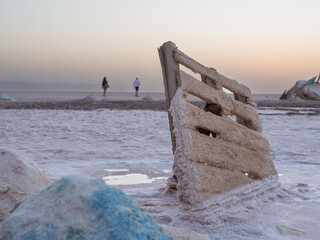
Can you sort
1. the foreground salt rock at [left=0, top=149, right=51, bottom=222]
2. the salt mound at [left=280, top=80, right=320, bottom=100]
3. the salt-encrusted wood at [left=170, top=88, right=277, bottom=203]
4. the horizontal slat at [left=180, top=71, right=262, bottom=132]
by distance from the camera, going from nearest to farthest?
the foreground salt rock at [left=0, top=149, right=51, bottom=222] < the salt-encrusted wood at [left=170, top=88, right=277, bottom=203] < the horizontal slat at [left=180, top=71, right=262, bottom=132] < the salt mound at [left=280, top=80, right=320, bottom=100]

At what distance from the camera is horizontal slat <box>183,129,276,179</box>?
3.48 m

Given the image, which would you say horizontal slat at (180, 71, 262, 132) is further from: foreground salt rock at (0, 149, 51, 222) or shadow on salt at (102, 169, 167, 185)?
foreground salt rock at (0, 149, 51, 222)

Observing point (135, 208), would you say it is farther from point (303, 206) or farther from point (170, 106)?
point (303, 206)

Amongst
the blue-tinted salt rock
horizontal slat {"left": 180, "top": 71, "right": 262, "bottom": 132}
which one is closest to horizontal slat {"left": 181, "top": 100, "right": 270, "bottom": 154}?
horizontal slat {"left": 180, "top": 71, "right": 262, "bottom": 132}

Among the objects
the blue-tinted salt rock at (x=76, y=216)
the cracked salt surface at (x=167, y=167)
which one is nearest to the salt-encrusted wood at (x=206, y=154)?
the cracked salt surface at (x=167, y=167)

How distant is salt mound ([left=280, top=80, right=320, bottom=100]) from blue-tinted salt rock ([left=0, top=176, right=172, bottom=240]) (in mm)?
32798

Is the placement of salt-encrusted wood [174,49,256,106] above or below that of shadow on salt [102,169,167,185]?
above

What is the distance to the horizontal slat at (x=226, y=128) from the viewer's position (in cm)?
357

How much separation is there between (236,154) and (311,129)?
734cm

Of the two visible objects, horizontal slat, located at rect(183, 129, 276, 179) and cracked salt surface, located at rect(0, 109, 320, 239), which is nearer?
cracked salt surface, located at rect(0, 109, 320, 239)

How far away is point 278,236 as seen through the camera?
309 centimetres

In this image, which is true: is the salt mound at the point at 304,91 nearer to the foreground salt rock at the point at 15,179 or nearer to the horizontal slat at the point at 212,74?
the horizontal slat at the point at 212,74

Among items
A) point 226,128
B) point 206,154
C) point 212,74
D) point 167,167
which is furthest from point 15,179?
point 167,167

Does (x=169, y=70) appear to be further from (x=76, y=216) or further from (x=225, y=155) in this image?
(x=76, y=216)
